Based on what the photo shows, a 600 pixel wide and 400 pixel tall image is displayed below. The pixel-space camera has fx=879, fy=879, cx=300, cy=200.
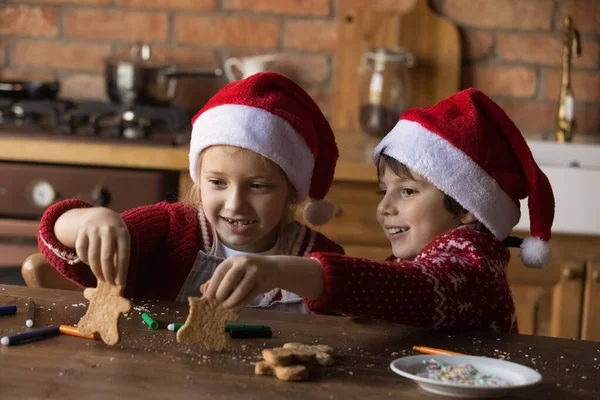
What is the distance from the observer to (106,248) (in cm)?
108

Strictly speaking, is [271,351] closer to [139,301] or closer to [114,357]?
[114,357]

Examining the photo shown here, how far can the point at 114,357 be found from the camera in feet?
3.09

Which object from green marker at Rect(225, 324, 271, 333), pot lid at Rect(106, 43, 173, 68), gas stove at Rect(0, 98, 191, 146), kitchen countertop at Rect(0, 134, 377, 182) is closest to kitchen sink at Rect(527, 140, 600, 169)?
kitchen countertop at Rect(0, 134, 377, 182)

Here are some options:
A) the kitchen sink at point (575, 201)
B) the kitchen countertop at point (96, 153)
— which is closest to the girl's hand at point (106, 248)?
the kitchen countertop at point (96, 153)

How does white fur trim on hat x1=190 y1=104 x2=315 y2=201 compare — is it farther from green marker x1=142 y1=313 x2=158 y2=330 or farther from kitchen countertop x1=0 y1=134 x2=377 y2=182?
kitchen countertop x1=0 y1=134 x2=377 y2=182

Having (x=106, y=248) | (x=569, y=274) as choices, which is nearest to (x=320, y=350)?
(x=106, y=248)

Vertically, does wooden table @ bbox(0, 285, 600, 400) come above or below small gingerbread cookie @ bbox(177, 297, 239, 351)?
below

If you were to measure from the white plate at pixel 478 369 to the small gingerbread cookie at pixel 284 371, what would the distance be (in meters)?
0.10

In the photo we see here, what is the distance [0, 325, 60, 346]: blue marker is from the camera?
38.2 inches

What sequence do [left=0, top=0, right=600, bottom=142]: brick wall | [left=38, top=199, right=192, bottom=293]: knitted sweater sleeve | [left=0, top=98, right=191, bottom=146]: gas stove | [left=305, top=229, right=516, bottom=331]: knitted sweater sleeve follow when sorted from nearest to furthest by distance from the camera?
[left=305, top=229, right=516, bottom=331]: knitted sweater sleeve
[left=38, top=199, right=192, bottom=293]: knitted sweater sleeve
[left=0, top=98, right=191, bottom=146]: gas stove
[left=0, top=0, right=600, bottom=142]: brick wall

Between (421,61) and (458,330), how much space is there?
168 cm

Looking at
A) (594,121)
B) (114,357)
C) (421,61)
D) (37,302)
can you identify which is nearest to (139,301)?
(37,302)

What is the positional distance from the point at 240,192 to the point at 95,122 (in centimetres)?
109

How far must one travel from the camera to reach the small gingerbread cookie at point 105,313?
98cm
